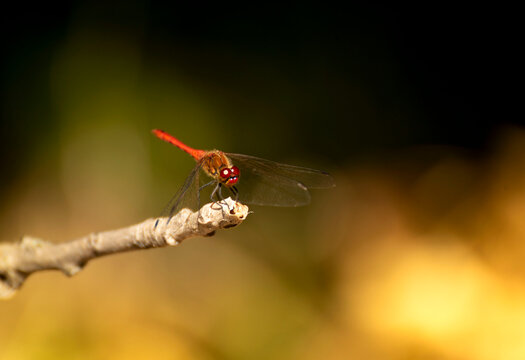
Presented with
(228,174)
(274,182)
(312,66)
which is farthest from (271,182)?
(312,66)

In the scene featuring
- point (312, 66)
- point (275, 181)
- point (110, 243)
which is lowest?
point (110, 243)

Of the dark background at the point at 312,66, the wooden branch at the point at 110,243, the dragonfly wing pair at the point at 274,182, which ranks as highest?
the dark background at the point at 312,66

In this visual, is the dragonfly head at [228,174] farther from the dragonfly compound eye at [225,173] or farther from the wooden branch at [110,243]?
the wooden branch at [110,243]

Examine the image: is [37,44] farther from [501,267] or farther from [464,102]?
[501,267]

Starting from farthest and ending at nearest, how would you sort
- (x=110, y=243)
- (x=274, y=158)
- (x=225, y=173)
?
1. (x=274, y=158)
2. (x=225, y=173)
3. (x=110, y=243)

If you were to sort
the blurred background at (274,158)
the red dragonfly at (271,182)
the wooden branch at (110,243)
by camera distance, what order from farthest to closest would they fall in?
the blurred background at (274,158) < the red dragonfly at (271,182) < the wooden branch at (110,243)

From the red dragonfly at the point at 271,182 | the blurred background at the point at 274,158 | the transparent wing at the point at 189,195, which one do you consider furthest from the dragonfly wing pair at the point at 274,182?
the blurred background at the point at 274,158

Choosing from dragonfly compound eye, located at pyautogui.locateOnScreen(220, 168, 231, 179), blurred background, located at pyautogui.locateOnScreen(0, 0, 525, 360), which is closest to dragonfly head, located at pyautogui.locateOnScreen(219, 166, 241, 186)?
dragonfly compound eye, located at pyautogui.locateOnScreen(220, 168, 231, 179)

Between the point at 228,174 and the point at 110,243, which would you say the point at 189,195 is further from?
the point at 110,243
